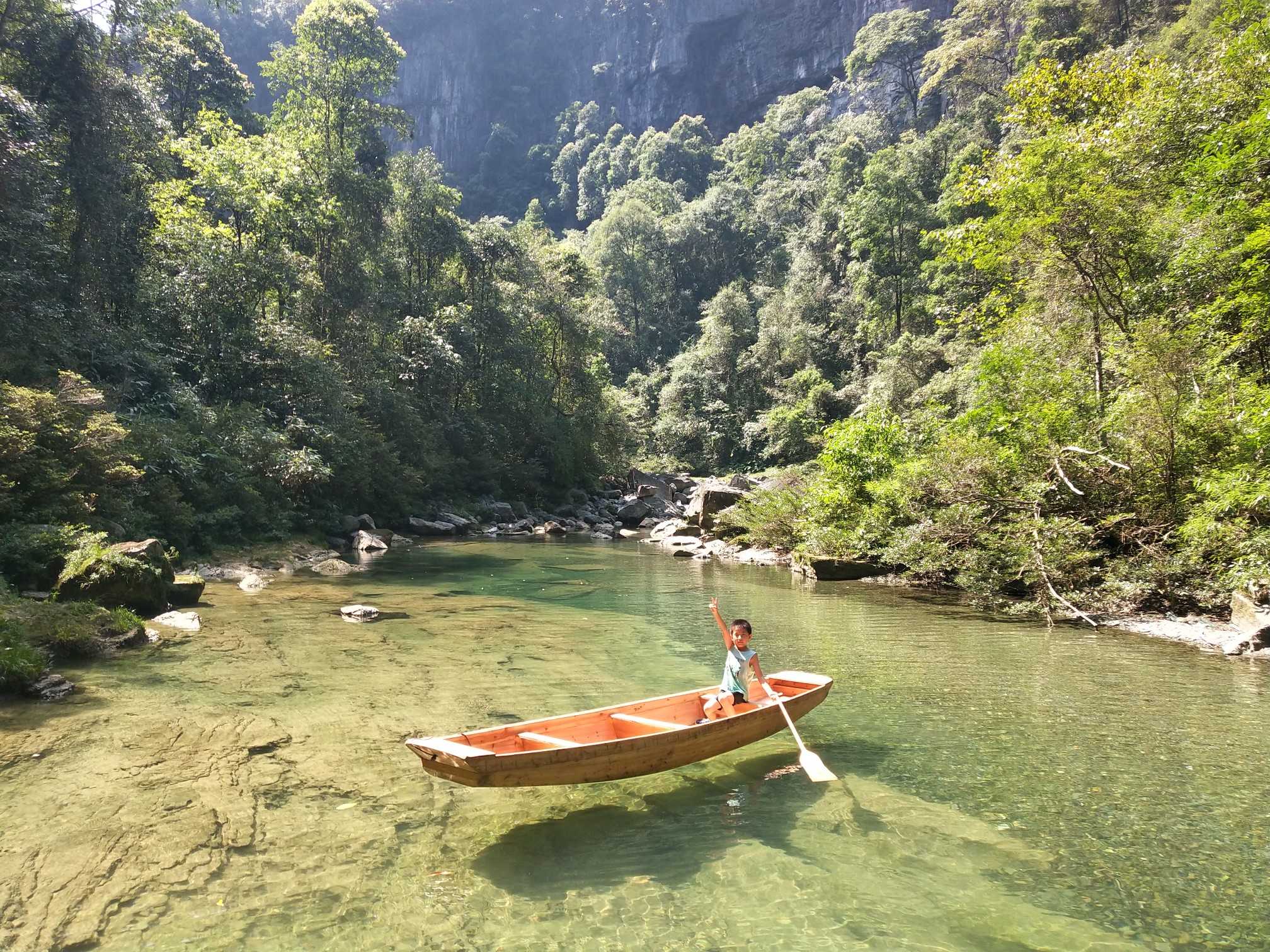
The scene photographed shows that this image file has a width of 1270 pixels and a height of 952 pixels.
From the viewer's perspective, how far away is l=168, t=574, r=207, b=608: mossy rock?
10.9 metres

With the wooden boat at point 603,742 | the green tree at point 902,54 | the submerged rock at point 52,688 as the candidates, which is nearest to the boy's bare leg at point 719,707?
the wooden boat at point 603,742

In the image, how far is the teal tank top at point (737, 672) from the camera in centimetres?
625

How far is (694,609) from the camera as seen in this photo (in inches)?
500

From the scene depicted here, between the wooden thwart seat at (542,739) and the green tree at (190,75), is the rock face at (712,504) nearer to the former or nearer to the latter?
the wooden thwart seat at (542,739)

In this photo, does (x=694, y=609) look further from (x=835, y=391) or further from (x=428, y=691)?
(x=835, y=391)

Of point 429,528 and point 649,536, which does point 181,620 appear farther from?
point 649,536

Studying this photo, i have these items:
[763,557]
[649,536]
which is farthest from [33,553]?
[649,536]

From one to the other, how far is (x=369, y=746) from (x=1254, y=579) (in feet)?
35.9

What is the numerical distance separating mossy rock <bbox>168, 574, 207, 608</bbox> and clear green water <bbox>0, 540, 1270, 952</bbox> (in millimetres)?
2386

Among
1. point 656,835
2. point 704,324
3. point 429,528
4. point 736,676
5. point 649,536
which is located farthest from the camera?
point 704,324

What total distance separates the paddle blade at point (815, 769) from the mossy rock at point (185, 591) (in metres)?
10.0

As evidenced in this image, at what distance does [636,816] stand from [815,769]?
4.68 feet

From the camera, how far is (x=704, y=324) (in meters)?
43.0

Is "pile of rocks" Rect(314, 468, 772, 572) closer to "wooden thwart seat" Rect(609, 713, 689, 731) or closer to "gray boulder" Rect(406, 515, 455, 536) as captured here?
"gray boulder" Rect(406, 515, 455, 536)
